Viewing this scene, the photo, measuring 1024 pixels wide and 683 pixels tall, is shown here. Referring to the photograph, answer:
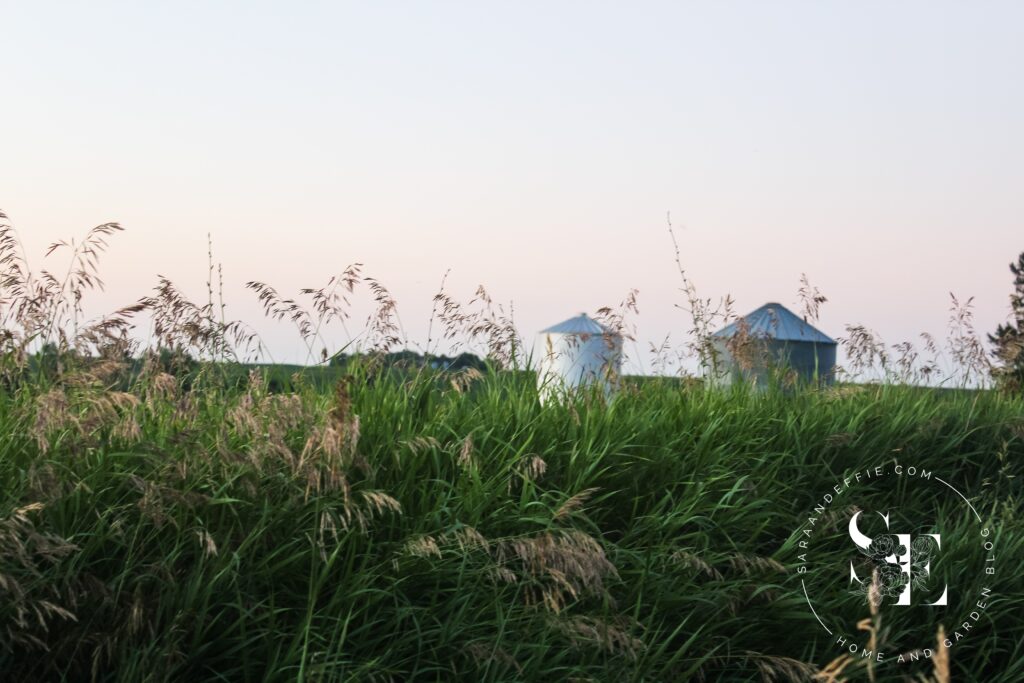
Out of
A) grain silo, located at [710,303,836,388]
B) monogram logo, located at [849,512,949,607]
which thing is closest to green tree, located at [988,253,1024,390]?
grain silo, located at [710,303,836,388]

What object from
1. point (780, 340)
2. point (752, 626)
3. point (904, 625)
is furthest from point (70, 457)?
point (780, 340)

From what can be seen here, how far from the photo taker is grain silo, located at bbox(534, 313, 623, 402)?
571cm

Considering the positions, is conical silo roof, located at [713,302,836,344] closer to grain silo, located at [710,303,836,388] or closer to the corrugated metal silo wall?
grain silo, located at [710,303,836,388]

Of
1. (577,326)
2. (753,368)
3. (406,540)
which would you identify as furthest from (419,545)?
(577,326)

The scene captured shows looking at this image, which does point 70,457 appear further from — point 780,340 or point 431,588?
point 780,340

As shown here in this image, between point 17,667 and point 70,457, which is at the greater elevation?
point 70,457

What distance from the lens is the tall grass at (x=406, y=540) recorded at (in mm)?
3209

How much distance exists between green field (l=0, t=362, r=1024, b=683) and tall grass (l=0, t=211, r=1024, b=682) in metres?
0.01

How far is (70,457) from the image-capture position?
12.7ft

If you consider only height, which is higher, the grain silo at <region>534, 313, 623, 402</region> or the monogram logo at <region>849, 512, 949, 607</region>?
the grain silo at <region>534, 313, 623, 402</region>

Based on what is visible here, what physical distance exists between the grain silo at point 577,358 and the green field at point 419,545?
0.29 metres

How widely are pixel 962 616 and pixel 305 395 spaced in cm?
326

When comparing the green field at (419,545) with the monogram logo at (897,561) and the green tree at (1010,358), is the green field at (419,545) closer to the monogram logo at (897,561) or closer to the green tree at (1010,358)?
the monogram logo at (897,561)

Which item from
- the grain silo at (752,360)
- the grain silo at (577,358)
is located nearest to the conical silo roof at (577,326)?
the grain silo at (577,358)
